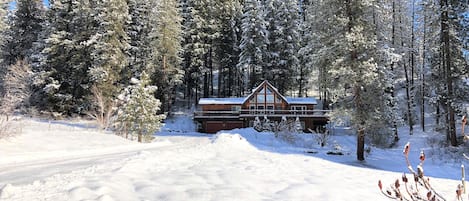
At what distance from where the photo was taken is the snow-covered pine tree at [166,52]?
34.2m

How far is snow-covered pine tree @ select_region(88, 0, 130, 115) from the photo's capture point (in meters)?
29.6

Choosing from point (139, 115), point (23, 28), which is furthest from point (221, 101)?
point (23, 28)

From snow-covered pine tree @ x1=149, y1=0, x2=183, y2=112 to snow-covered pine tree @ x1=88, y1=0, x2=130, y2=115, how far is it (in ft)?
11.2

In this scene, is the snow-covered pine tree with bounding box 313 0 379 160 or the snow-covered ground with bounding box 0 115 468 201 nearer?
the snow-covered ground with bounding box 0 115 468 201

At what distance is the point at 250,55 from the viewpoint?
35.7m

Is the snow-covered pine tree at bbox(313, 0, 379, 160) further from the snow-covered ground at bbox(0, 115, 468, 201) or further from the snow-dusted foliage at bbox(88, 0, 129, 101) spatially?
the snow-dusted foliage at bbox(88, 0, 129, 101)

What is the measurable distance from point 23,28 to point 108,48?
47.2ft

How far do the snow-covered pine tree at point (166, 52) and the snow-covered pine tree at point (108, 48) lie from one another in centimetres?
340

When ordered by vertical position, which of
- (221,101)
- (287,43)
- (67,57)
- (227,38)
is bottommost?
(221,101)

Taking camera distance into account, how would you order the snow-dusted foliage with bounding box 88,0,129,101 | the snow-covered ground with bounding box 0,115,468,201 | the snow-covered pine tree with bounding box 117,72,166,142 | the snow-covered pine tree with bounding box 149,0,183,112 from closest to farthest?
1. the snow-covered ground with bounding box 0,115,468,201
2. the snow-covered pine tree with bounding box 117,72,166,142
3. the snow-dusted foliage with bounding box 88,0,129,101
4. the snow-covered pine tree with bounding box 149,0,183,112

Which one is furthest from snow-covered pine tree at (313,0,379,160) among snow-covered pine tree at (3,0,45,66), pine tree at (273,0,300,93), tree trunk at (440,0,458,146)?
snow-covered pine tree at (3,0,45,66)

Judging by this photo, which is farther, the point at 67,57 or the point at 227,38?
the point at 227,38

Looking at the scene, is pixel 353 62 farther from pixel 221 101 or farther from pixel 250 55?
pixel 250 55

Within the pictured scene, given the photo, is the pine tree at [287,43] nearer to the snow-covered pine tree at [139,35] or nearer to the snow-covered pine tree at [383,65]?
the snow-covered pine tree at [139,35]
